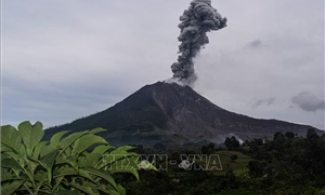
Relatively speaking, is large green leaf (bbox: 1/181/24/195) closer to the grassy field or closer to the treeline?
the treeline

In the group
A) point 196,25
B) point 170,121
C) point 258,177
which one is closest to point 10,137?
point 258,177

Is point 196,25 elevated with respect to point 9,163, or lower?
elevated

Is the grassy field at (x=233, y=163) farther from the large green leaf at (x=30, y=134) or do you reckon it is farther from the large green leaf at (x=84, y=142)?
the large green leaf at (x=30, y=134)

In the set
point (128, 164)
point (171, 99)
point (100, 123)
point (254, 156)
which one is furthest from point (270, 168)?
point (171, 99)

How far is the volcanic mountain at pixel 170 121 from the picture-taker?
95.9 metres

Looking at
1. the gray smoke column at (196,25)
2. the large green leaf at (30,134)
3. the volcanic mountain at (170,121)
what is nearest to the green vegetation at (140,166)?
the large green leaf at (30,134)

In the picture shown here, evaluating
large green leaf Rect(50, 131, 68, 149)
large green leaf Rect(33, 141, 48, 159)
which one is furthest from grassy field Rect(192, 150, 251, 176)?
large green leaf Rect(33, 141, 48, 159)

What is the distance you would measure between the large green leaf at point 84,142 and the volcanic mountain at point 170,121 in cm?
8754

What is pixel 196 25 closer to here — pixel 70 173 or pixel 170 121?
pixel 170 121

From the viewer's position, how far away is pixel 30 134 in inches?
109

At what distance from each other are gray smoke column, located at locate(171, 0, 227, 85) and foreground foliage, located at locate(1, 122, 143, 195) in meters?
83.6

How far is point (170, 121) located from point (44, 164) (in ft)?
347

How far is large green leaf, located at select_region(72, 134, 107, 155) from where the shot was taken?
2.85 meters

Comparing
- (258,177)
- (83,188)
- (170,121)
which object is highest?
(170,121)
